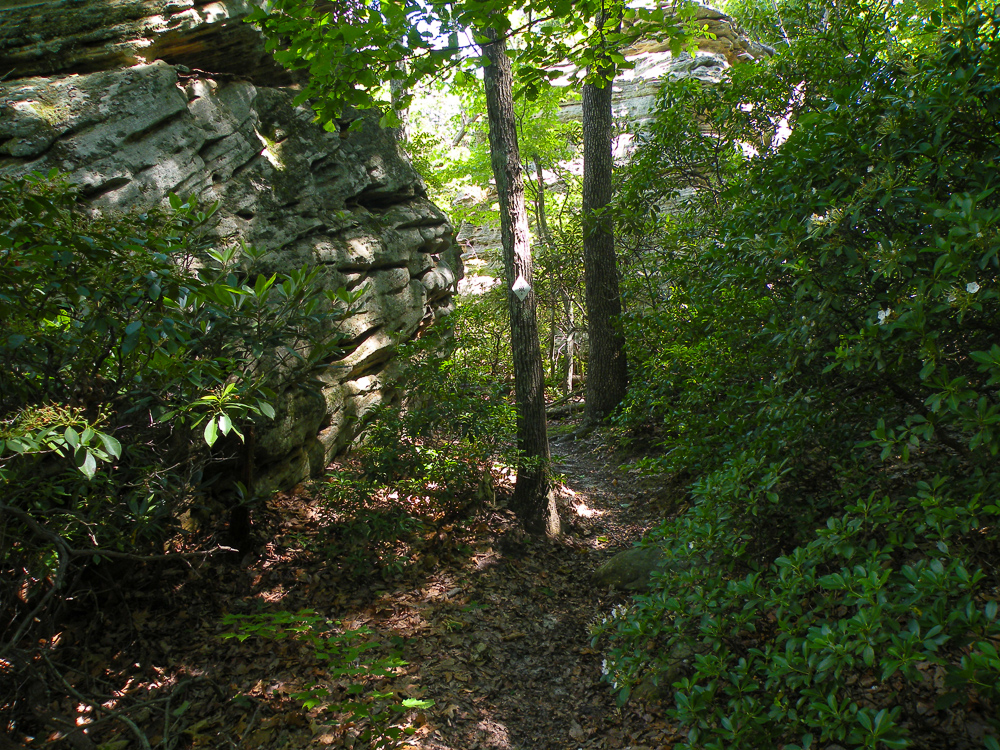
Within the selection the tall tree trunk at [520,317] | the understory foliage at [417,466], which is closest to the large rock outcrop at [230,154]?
the understory foliage at [417,466]

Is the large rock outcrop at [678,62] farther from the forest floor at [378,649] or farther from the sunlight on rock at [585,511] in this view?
the forest floor at [378,649]

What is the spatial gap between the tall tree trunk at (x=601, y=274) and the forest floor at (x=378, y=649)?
3.53m

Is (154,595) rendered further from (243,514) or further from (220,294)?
(220,294)

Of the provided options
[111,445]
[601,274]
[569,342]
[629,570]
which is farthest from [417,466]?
[569,342]

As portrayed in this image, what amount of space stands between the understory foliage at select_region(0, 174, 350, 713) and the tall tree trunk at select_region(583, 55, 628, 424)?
5.67 m

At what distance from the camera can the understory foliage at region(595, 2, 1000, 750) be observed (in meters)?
1.69

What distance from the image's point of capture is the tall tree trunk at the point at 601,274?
27.5 ft

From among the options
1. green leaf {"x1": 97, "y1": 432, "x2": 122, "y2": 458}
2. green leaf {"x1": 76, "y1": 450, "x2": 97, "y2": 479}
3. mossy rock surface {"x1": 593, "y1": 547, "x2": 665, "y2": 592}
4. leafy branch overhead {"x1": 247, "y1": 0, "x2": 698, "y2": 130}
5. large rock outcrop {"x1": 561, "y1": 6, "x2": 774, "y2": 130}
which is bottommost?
mossy rock surface {"x1": 593, "y1": 547, "x2": 665, "y2": 592}

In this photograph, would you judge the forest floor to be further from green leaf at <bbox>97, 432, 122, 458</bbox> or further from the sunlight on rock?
green leaf at <bbox>97, 432, 122, 458</bbox>

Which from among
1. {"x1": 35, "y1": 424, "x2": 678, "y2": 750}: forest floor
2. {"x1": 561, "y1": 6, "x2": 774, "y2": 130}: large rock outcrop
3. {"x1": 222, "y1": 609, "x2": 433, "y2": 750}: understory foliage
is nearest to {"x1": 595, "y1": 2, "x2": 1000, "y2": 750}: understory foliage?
{"x1": 35, "y1": 424, "x2": 678, "y2": 750}: forest floor

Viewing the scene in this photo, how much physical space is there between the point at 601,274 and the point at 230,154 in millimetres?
5084

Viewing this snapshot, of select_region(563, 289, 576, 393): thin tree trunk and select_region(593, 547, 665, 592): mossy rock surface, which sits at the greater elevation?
select_region(563, 289, 576, 393): thin tree trunk

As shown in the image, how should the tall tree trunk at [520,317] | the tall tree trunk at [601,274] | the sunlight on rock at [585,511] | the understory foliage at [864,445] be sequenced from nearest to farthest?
the understory foliage at [864,445], the tall tree trunk at [520,317], the sunlight on rock at [585,511], the tall tree trunk at [601,274]

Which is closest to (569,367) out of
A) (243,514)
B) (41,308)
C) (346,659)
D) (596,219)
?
(596,219)
